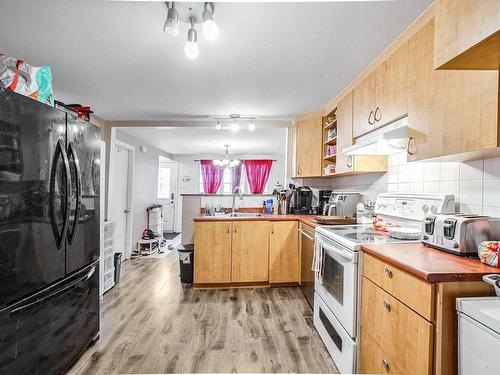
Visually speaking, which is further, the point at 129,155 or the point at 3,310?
the point at 129,155

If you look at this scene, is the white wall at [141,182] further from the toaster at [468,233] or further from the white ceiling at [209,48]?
the toaster at [468,233]

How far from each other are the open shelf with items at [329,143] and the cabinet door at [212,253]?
139cm

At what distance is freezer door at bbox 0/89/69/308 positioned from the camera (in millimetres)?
1190

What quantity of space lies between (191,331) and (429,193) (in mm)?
2152

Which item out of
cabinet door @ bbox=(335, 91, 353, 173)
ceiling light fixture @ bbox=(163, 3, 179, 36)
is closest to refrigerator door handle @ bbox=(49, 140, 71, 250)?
ceiling light fixture @ bbox=(163, 3, 179, 36)

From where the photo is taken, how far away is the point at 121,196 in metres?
4.28

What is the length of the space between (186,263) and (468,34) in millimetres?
3182

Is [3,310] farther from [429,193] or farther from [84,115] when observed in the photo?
[429,193]

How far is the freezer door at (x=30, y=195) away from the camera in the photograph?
1190 mm

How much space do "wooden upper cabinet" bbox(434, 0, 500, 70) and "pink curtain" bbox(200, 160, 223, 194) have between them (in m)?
A: 6.49

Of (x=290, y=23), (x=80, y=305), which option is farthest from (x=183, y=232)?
(x=290, y=23)

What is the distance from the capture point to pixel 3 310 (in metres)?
1.18

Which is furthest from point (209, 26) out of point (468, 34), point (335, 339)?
point (335, 339)

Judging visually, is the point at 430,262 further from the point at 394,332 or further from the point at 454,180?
the point at 454,180
